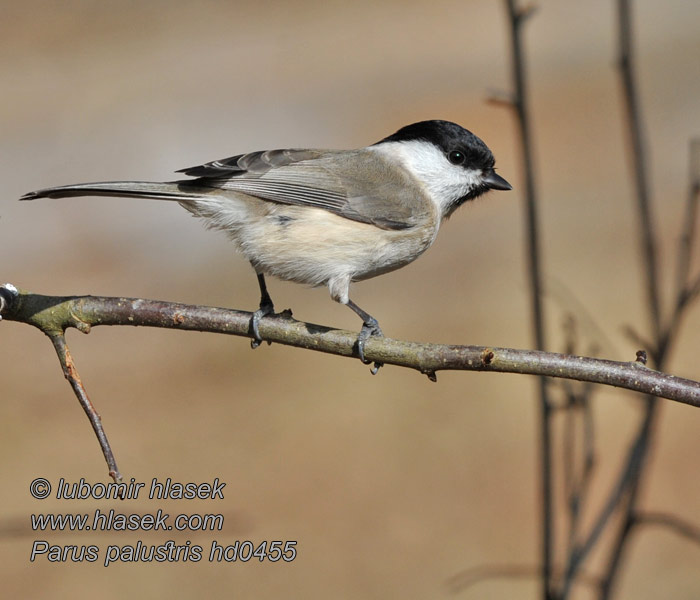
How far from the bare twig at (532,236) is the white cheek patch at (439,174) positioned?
137 centimetres

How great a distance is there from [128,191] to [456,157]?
4.79 ft

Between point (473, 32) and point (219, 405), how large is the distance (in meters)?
6.74

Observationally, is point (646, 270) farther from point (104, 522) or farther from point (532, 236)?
point (104, 522)

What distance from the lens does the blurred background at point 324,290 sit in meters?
4.71

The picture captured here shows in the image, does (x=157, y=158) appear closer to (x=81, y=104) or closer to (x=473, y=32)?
(x=81, y=104)

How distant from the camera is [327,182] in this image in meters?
3.40

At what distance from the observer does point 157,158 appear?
8.29 metres

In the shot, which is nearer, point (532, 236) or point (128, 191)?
point (532, 236)

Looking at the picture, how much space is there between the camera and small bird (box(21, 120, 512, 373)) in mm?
3205

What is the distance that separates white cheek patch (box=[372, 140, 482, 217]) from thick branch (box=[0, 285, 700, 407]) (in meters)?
1.27

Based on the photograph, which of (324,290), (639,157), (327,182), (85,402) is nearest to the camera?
(85,402)

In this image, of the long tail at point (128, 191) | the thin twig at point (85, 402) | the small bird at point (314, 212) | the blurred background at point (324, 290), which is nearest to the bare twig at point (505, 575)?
the blurred background at point (324, 290)

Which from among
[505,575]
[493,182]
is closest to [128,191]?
[493,182]

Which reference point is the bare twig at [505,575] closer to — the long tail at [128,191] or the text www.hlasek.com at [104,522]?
the text www.hlasek.com at [104,522]
